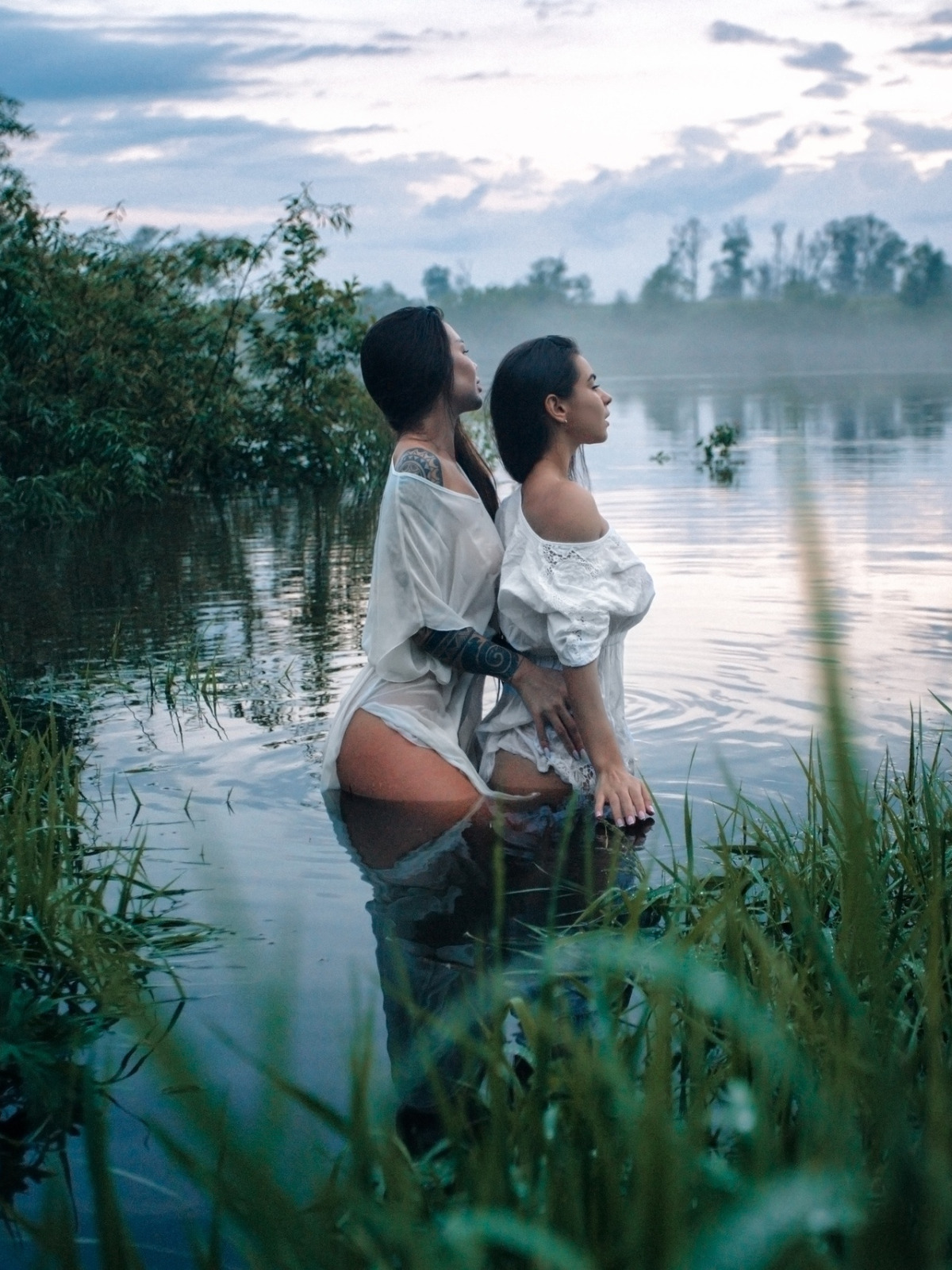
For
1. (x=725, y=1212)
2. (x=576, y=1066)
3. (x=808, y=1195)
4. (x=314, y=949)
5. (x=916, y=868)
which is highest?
(x=808, y=1195)

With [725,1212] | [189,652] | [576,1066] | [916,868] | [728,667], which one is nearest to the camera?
[725,1212]

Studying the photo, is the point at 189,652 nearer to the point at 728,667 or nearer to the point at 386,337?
the point at 728,667

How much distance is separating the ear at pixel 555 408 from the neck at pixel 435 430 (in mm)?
375

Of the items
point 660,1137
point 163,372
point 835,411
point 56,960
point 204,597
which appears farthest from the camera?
point 835,411

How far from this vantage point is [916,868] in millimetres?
2975

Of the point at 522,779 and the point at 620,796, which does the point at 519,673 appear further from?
the point at 620,796

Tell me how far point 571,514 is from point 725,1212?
2996mm

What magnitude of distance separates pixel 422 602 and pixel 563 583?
0.47 metres

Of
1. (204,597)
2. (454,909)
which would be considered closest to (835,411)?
(204,597)

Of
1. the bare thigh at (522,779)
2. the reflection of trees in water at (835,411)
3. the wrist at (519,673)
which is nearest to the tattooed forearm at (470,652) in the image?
the wrist at (519,673)

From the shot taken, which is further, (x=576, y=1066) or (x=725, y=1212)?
(x=576, y=1066)

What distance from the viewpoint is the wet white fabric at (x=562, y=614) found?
3.97 metres

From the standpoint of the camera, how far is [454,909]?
344 cm

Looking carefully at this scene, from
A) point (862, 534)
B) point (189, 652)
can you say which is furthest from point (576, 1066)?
point (862, 534)
